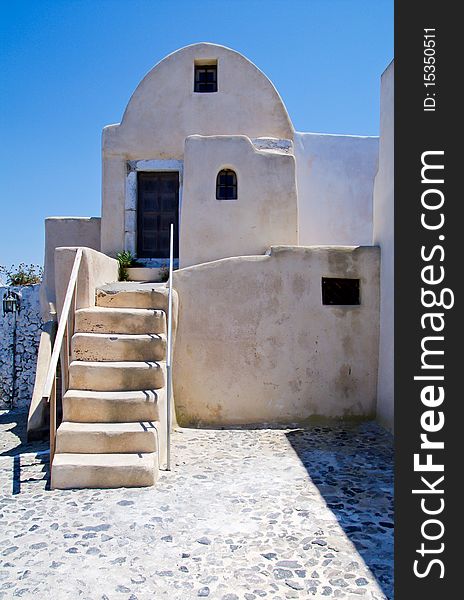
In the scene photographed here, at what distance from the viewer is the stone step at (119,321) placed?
20.8ft

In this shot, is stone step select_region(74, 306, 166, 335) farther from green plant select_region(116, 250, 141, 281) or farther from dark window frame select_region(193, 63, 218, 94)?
dark window frame select_region(193, 63, 218, 94)

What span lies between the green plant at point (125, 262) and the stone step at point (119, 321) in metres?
3.42

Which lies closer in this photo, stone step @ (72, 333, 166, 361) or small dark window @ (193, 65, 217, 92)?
stone step @ (72, 333, 166, 361)

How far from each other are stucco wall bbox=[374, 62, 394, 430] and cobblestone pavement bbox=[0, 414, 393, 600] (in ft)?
4.59

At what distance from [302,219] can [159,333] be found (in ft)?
21.1

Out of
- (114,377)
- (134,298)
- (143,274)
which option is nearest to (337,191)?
(143,274)

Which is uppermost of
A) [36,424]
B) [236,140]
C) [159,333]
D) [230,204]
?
[236,140]

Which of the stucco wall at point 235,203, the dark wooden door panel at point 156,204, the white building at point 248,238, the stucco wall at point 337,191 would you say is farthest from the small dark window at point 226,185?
the stucco wall at point 337,191

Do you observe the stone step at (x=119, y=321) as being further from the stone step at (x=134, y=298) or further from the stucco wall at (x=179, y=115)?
the stucco wall at (x=179, y=115)

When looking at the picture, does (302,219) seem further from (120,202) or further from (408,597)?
(408,597)

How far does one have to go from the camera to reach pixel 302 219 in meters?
11.8

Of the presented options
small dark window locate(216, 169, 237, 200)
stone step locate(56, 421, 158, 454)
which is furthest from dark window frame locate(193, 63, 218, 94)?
stone step locate(56, 421, 158, 454)

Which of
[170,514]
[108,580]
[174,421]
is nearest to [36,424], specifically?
[174,421]

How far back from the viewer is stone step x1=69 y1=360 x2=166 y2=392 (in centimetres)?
581
